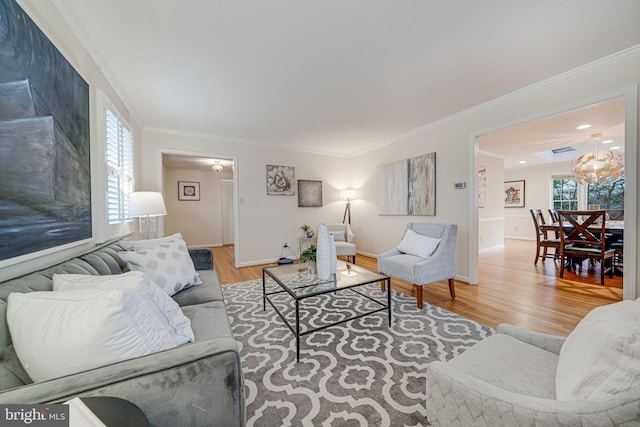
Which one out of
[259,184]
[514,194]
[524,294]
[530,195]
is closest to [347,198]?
[259,184]

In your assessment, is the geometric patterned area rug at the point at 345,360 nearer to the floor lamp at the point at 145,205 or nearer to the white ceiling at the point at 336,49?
the floor lamp at the point at 145,205

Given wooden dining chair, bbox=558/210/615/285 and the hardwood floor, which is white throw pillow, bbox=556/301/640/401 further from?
wooden dining chair, bbox=558/210/615/285

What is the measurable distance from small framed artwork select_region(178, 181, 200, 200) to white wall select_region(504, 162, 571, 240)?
30.8 ft

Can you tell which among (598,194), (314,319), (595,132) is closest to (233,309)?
(314,319)

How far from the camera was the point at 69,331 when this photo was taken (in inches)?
26.6

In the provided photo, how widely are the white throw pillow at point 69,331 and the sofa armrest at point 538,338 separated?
1.59 metres

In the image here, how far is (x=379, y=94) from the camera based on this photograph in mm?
2670

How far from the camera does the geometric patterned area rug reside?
1226 mm

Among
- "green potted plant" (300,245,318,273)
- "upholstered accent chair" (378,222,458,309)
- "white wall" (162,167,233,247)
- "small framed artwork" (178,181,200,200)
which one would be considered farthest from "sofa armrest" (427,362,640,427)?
"small framed artwork" (178,181,200,200)

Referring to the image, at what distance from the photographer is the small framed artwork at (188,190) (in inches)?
244

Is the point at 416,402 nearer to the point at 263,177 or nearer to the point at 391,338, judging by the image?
the point at 391,338

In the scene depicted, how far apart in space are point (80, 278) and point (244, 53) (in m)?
1.93

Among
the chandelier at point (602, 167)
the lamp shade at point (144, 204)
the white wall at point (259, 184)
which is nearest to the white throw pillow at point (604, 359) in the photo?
the lamp shade at point (144, 204)

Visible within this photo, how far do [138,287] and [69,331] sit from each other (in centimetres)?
20
